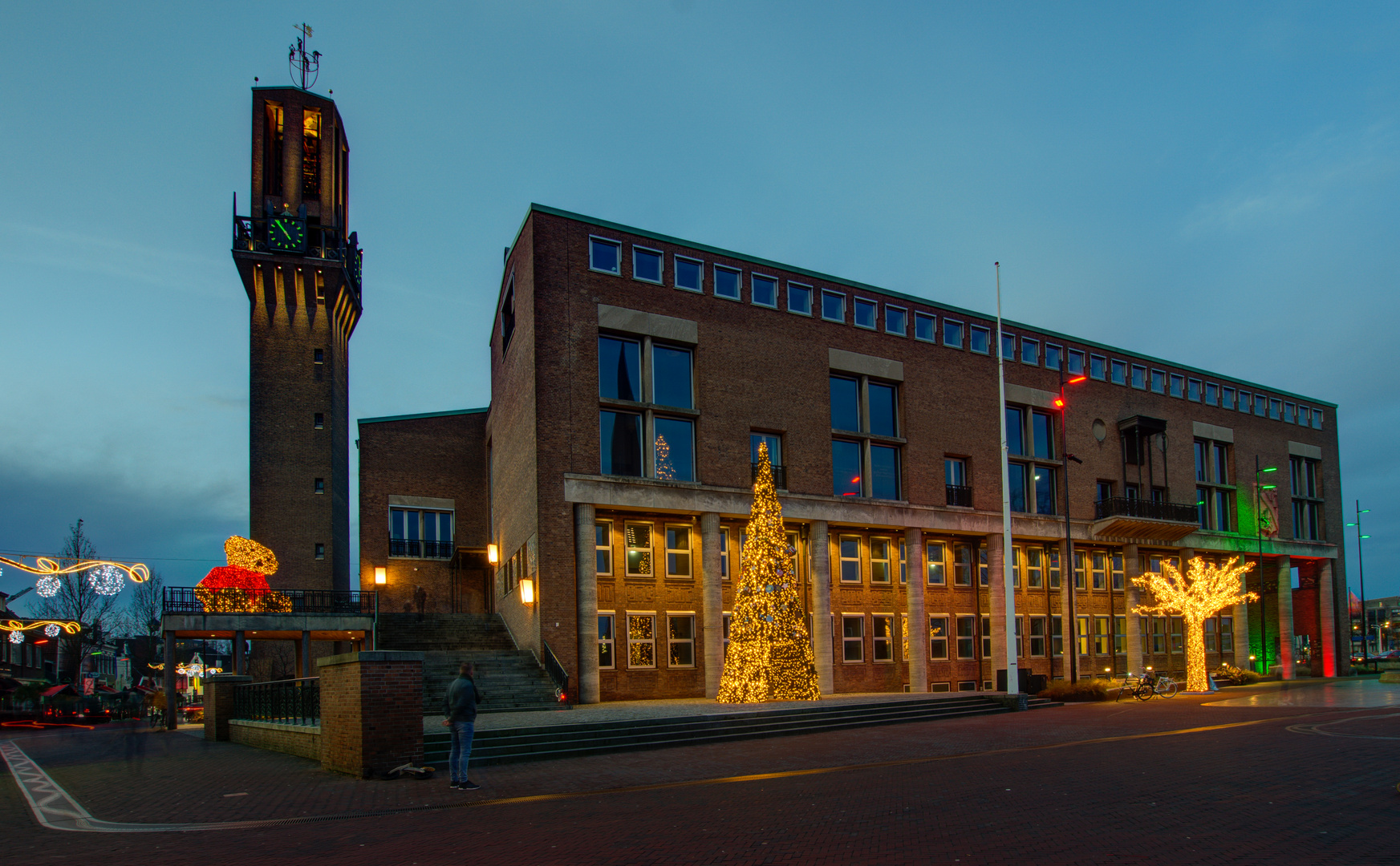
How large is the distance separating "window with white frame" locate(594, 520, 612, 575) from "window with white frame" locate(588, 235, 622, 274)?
8.02m

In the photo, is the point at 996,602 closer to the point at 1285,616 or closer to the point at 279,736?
the point at 1285,616

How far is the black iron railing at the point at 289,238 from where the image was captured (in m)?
49.4

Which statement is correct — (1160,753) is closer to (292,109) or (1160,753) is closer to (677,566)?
(677,566)

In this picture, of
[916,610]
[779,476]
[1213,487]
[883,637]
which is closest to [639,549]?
[779,476]

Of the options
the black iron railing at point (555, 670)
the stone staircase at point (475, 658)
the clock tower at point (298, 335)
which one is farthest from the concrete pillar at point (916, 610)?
the clock tower at point (298, 335)

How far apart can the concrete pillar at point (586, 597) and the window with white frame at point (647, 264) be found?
7.76 meters

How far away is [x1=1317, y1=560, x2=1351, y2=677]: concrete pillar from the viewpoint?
5238cm

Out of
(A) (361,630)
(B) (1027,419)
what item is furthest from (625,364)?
(B) (1027,419)

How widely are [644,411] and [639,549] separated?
4447 millimetres

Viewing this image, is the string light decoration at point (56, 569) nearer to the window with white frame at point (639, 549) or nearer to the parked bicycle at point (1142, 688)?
the window with white frame at point (639, 549)

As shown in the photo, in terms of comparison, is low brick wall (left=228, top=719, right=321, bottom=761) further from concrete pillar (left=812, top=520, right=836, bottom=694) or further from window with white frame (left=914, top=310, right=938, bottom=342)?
window with white frame (left=914, top=310, right=938, bottom=342)

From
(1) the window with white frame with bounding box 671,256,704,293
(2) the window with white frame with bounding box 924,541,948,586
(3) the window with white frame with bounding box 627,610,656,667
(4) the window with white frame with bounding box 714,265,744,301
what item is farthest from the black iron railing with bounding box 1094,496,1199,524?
(3) the window with white frame with bounding box 627,610,656,667

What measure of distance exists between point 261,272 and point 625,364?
2760 cm

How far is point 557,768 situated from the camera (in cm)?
1577
